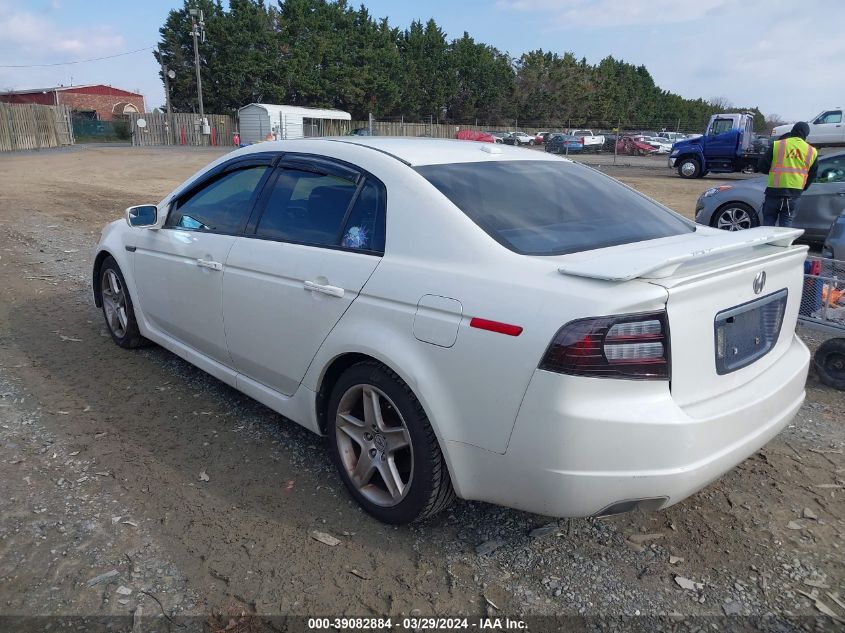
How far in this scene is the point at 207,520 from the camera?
297 centimetres

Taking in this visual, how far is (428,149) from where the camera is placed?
3320mm

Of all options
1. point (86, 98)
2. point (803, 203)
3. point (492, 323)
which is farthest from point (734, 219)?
point (86, 98)

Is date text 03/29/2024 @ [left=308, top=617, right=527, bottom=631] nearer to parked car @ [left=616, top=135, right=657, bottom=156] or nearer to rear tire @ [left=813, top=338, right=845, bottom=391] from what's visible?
rear tire @ [left=813, top=338, right=845, bottom=391]

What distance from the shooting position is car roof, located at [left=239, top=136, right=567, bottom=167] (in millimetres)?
3143

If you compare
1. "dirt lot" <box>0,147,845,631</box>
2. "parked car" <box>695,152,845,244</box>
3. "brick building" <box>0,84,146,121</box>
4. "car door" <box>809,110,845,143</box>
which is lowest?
"dirt lot" <box>0,147,845,631</box>

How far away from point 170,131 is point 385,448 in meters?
53.6

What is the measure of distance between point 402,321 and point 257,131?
51.4 m

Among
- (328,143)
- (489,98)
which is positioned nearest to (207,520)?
(328,143)

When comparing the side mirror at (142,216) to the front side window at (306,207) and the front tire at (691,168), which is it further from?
the front tire at (691,168)

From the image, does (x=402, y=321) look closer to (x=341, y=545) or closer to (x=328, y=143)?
(x=341, y=545)

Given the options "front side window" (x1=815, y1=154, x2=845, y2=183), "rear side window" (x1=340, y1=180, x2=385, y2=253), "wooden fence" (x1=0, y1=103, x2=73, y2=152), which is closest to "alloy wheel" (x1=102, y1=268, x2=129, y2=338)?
"rear side window" (x1=340, y1=180, x2=385, y2=253)

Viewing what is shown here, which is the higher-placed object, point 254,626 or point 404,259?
point 404,259

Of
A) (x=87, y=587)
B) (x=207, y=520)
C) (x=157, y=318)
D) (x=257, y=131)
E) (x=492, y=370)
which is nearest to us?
(x=492, y=370)

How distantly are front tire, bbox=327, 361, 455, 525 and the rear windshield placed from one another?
0.78 metres
